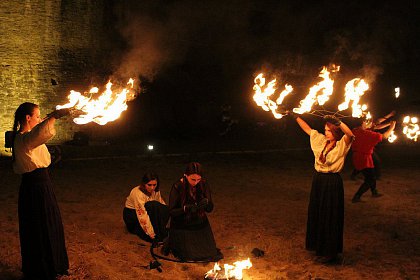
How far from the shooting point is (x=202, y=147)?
1942 cm

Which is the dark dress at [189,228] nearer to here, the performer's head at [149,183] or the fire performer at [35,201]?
the performer's head at [149,183]

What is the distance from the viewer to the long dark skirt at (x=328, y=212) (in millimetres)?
6020

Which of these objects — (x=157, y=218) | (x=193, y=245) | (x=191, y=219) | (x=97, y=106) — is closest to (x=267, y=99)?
(x=191, y=219)

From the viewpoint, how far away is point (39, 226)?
4.81 m

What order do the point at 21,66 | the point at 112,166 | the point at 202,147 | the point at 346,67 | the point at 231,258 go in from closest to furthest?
the point at 231,258
the point at 112,166
the point at 21,66
the point at 202,147
the point at 346,67

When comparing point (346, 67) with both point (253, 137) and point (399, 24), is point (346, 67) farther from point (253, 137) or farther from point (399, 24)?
point (253, 137)

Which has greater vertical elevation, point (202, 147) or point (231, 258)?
point (202, 147)

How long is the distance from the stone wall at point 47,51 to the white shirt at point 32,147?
13904 millimetres

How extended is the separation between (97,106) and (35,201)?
1187mm

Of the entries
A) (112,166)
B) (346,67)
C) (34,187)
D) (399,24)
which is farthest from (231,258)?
(346,67)

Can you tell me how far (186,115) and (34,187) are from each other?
61.5 ft

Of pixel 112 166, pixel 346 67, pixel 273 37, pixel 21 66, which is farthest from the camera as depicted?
pixel 346 67

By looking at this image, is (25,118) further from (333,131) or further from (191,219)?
(333,131)

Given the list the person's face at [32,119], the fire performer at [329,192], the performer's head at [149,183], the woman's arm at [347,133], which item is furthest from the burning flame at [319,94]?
the person's face at [32,119]
